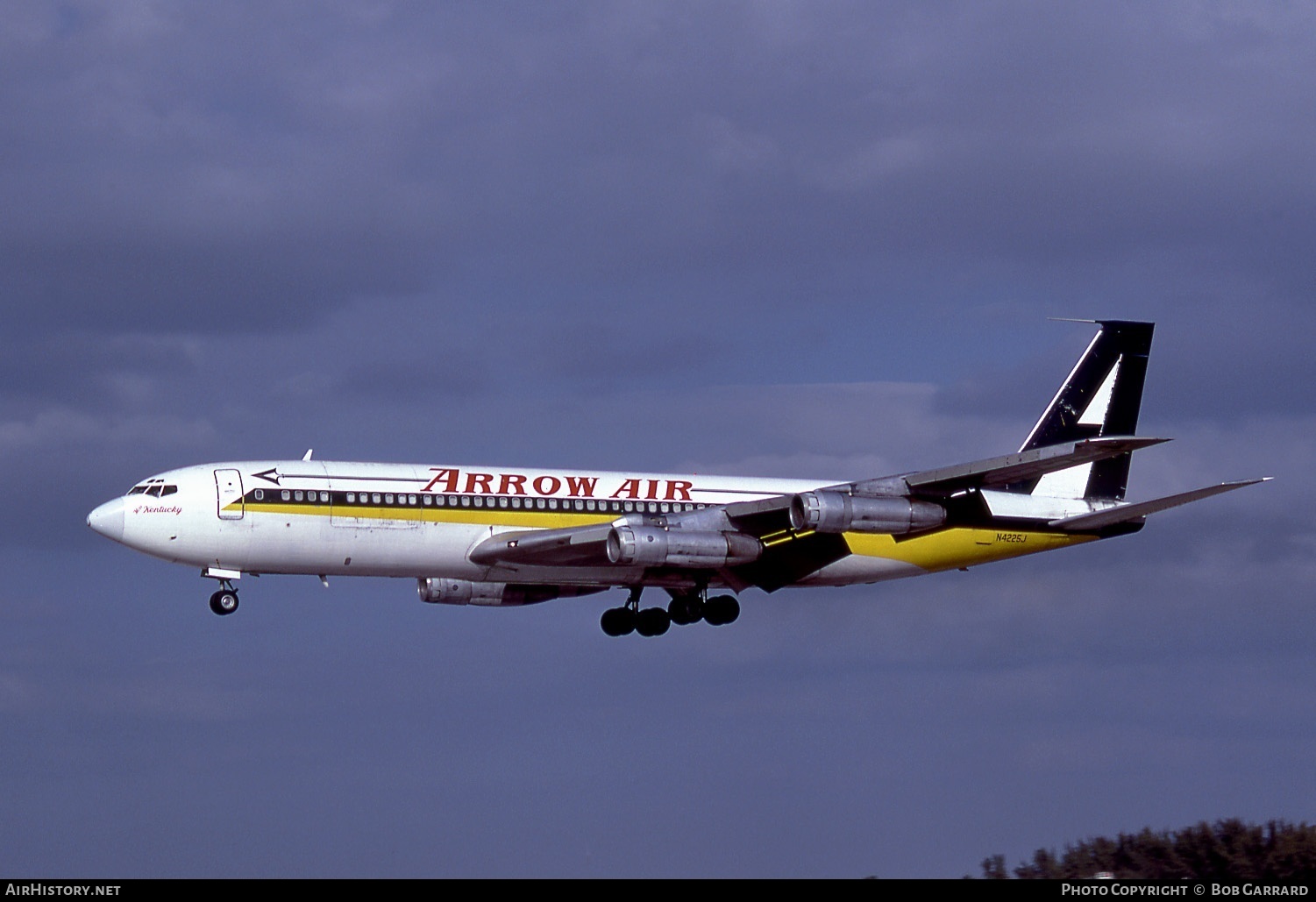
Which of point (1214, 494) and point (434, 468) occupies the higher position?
point (434, 468)

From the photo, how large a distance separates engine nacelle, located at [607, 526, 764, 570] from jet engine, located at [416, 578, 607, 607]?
772cm

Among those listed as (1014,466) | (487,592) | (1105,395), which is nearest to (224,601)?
(487,592)

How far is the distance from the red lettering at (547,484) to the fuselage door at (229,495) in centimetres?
1062

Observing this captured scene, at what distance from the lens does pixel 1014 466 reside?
192 feet

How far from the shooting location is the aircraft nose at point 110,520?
60344 mm

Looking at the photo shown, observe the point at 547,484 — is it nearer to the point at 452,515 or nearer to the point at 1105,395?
the point at 452,515

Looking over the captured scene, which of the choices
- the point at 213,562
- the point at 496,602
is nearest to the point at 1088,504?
the point at 496,602

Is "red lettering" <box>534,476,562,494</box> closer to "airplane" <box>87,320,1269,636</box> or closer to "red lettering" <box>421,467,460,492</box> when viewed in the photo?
"airplane" <box>87,320,1269,636</box>

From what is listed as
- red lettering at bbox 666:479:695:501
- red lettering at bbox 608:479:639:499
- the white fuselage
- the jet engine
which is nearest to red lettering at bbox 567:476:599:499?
the white fuselage

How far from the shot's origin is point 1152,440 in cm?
5481

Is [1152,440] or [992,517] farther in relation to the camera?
[992,517]

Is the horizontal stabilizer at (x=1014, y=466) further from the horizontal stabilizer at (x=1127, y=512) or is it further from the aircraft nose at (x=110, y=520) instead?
the aircraft nose at (x=110, y=520)

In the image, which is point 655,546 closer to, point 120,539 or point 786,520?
point 786,520
